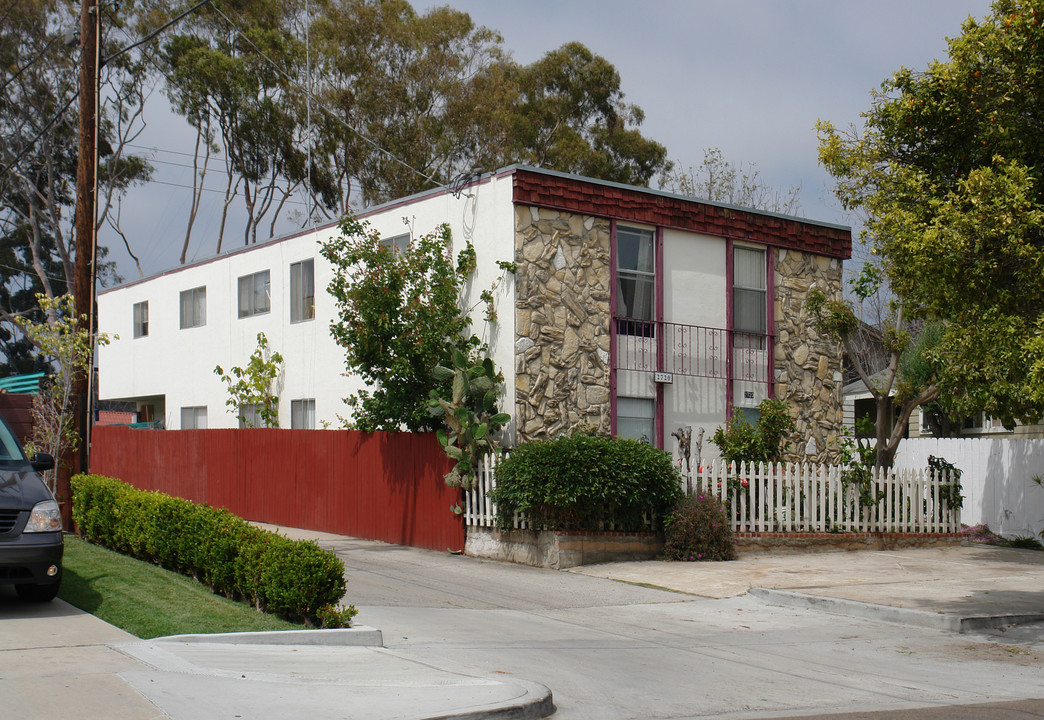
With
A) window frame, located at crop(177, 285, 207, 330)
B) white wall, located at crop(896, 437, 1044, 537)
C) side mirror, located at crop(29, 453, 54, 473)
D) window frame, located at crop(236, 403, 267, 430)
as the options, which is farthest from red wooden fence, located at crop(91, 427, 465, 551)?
white wall, located at crop(896, 437, 1044, 537)

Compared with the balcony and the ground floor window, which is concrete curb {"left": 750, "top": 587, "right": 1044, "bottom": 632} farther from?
the balcony

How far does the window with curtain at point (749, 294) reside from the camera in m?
19.4

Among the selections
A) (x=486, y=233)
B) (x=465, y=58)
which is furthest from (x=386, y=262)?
(x=465, y=58)

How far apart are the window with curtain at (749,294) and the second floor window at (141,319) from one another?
1642 cm

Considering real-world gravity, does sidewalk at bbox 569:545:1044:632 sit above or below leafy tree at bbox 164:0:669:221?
below

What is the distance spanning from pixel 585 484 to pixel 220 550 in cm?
585

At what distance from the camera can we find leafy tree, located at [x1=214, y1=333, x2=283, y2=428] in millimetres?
22656

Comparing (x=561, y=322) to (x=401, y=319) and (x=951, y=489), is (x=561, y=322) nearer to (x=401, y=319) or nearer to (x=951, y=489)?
(x=401, y=319)

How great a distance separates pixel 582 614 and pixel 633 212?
334 inches

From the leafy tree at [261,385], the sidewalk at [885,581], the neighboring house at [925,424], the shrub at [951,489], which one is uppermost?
the leafy tree at [261,385]

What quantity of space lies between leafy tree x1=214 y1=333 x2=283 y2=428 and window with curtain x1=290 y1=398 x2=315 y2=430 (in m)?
0.53

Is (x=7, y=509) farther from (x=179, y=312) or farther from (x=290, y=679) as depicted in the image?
(x=179, y=312)

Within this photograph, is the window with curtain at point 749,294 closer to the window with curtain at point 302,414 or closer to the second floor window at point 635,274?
the second floor window at point 635,274

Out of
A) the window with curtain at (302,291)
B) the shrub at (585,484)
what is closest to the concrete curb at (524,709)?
the shrub at (585,484)
